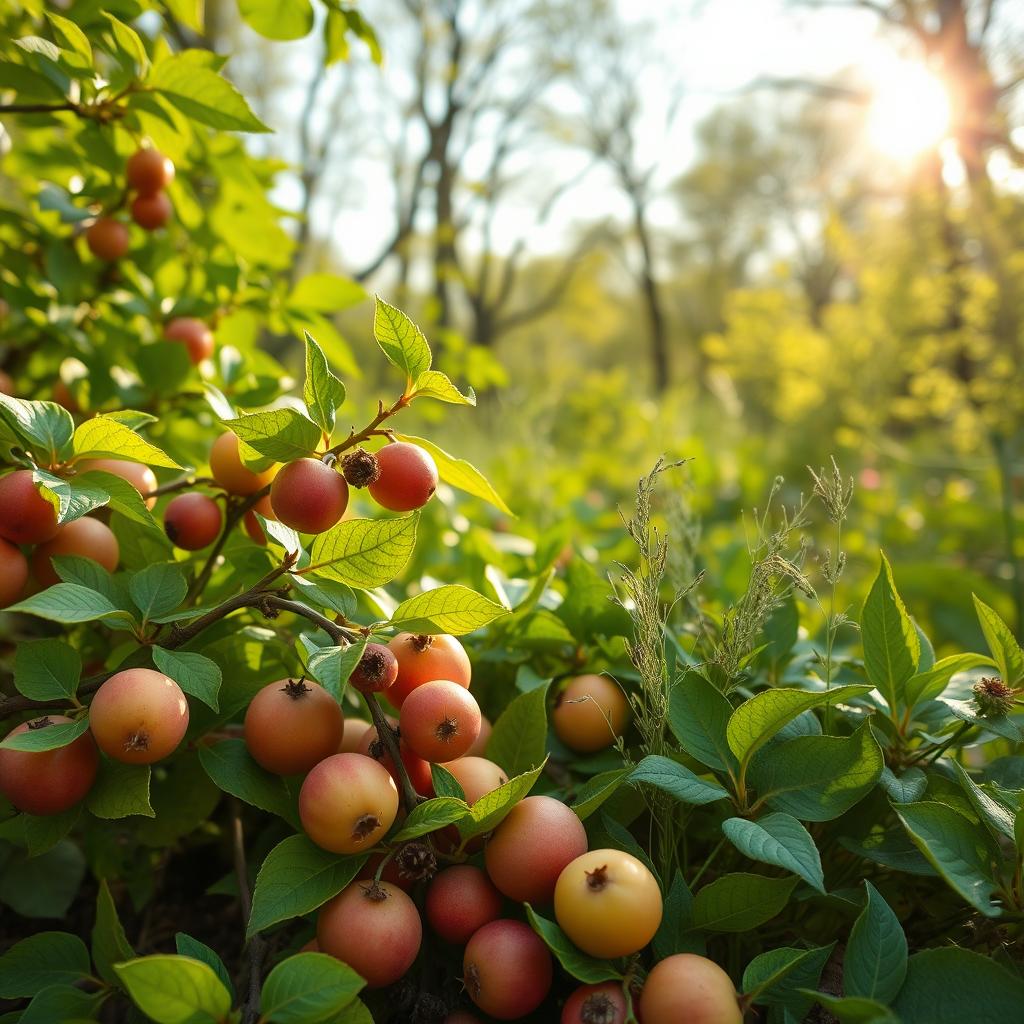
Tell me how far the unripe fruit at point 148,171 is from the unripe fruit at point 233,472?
1.36 ft

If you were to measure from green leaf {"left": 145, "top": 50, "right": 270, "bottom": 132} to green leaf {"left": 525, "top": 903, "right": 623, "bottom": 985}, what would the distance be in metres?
0.72

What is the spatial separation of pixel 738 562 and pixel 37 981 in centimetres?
89

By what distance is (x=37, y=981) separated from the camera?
0.55 meters

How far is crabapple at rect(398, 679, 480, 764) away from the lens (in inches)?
21.0

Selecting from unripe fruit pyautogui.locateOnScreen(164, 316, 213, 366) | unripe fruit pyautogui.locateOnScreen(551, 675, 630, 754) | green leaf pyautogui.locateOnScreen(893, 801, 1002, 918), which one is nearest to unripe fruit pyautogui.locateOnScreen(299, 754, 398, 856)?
unripe fruit pyautogui.locateOnScreen(551, 675, 630, 754)

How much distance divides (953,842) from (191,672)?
1.71 ft

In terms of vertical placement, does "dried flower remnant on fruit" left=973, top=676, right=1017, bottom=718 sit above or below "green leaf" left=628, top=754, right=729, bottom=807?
above

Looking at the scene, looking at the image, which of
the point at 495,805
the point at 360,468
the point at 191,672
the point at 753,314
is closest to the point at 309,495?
the point at 360,468

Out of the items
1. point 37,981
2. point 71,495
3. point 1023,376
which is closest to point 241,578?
point 71,495

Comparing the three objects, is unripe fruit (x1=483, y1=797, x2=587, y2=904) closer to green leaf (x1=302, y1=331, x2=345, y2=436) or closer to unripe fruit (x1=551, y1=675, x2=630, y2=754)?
unripe fruit (x1=551, y1=675, x2=630, y2=754)

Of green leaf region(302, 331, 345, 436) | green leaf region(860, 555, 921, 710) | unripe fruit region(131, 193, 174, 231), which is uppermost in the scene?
unripe fruit region(131, 193, 174, 231)

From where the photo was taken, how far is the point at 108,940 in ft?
1.74

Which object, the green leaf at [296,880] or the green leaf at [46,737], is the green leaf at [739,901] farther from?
the green leaf at [46,737]

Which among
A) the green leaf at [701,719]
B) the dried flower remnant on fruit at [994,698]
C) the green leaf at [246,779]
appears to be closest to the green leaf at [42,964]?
the green leaf at [246,779]
